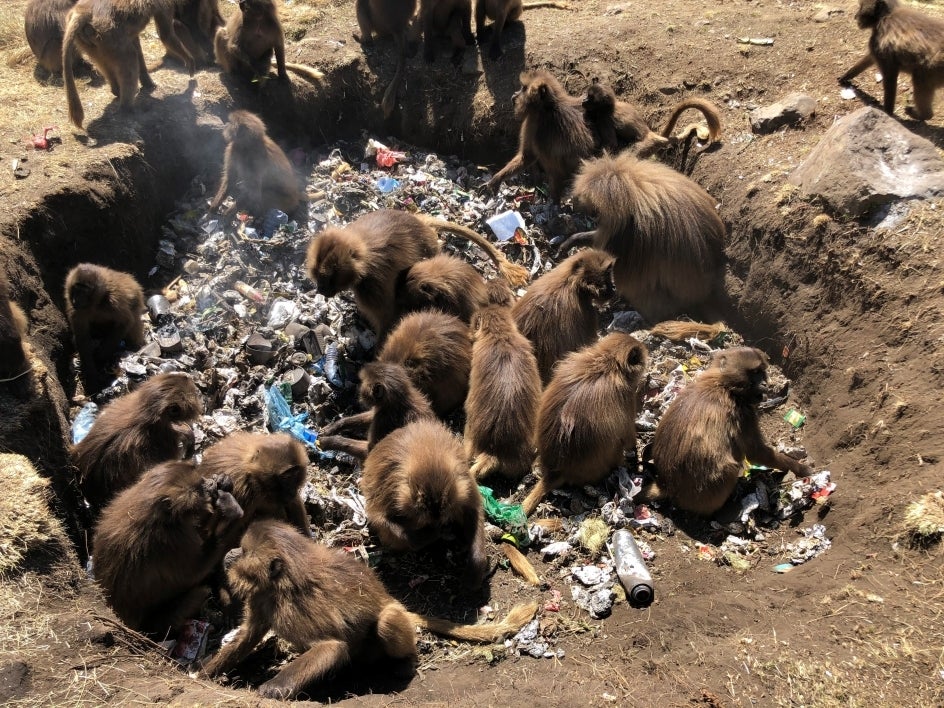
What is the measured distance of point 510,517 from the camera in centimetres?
590

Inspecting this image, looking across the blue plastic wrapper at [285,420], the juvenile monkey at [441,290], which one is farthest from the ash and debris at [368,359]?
the juvenile monkey at [441,290]

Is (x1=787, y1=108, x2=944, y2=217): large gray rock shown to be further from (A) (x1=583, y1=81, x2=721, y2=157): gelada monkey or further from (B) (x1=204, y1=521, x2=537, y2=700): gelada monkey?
(B) (x1=204, y1=521, x2=537, y2=700): gelada monkey

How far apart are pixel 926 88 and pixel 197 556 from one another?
8.47 metres

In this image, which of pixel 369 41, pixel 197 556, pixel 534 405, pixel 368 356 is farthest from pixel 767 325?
pixel 369 41

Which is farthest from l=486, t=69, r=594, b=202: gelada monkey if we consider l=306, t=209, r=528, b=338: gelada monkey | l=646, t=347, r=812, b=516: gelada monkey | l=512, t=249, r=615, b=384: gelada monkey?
l=646, t=347, r=812, b=516: gelada monkey

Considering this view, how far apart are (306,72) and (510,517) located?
7.41 meters

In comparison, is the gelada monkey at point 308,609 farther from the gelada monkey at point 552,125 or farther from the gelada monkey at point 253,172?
the gelada monkey at point 552,125

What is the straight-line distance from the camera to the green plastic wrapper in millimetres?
5844

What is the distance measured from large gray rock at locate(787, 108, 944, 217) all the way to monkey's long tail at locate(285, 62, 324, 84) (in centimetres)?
671

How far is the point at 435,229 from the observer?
8539mm

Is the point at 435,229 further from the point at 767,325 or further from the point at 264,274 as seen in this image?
the point at 767,325

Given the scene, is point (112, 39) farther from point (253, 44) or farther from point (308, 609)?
point (308, 609)

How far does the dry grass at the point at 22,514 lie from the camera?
4406 mm

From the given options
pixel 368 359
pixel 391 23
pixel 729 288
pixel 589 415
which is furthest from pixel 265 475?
pixel 391 23
